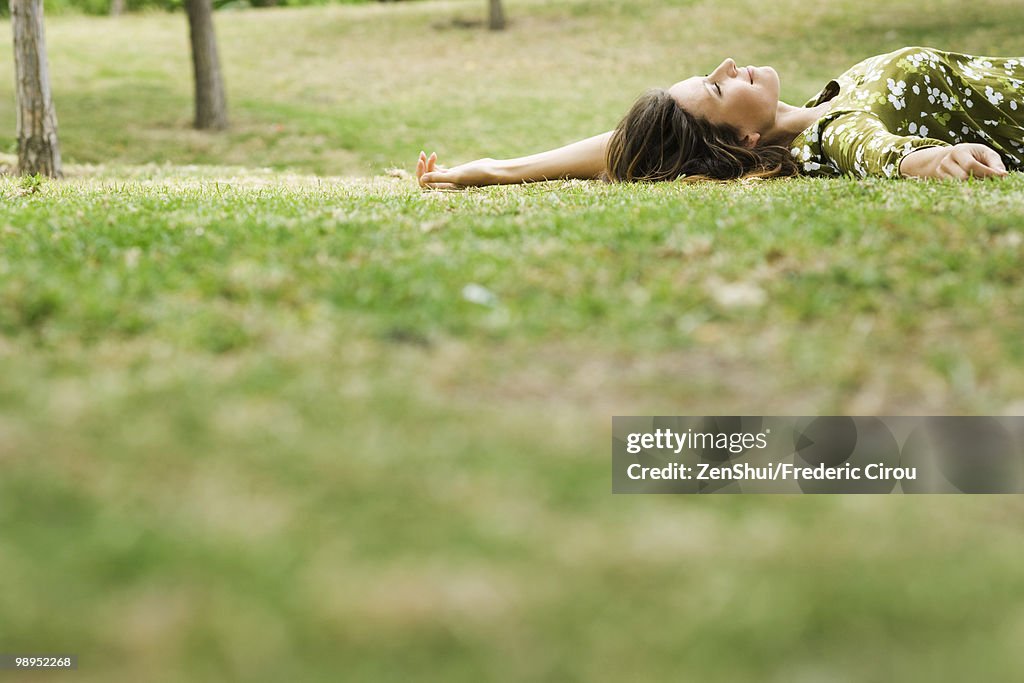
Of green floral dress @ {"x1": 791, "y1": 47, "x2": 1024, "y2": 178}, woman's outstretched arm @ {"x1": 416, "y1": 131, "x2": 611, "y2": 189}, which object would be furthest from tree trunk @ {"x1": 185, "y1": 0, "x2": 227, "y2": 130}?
green floral dress @ {"x1": 791, "y1": 47, "x2": 1024, "y2": 178}

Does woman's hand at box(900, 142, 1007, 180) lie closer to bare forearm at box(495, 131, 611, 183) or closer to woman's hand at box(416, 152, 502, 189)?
bare forearm at box(495, 131, 611, 183)

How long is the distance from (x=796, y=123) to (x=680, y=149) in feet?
4.33

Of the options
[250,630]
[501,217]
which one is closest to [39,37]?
[501,217]

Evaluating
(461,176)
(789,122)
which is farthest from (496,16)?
(461,176)

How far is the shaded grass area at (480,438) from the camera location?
214 cm

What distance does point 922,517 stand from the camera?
106 inches

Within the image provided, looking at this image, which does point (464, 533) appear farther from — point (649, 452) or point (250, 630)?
point (649, 452)

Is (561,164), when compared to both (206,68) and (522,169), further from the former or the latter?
(206,68)

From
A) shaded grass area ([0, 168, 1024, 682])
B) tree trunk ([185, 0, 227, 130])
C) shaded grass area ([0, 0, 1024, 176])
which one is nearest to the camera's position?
shaded grass area ([0, 168, 1024, 682])

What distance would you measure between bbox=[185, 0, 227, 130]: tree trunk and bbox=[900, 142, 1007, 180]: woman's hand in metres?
18.1

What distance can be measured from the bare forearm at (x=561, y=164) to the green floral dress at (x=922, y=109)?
2.02 metres

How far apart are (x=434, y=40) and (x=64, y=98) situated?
45.6ft

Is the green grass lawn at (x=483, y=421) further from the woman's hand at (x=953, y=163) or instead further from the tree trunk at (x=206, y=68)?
the tree trunk at (x=206, y=68)

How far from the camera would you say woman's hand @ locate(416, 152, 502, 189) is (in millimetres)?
8602
